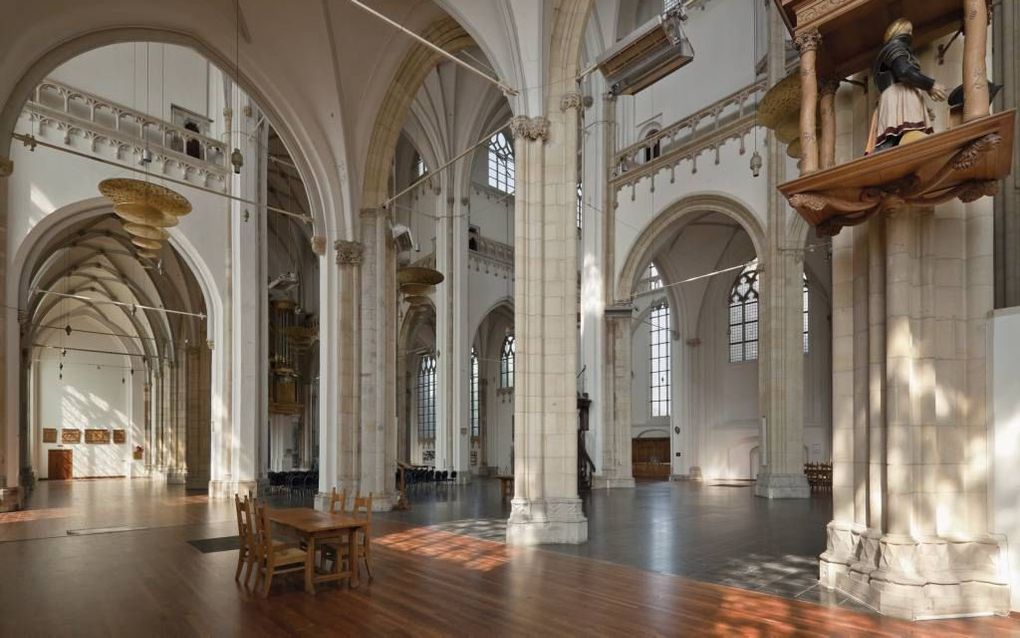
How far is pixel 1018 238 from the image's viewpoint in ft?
23.6

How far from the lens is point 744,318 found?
24.7 meters

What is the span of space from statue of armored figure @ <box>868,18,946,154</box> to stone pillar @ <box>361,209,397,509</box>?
34.3 ft

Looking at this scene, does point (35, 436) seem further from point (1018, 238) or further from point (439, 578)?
point (1018, 238)

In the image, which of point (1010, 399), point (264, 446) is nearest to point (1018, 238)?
point (1010, 399)

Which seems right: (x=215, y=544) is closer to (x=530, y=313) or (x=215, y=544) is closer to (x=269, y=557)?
(x=269, y=557)

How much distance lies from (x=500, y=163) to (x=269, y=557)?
23.8m

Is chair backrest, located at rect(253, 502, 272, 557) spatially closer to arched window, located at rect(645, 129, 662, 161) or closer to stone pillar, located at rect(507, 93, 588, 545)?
stone pillar, located at rect(507, 93, 588, 545)

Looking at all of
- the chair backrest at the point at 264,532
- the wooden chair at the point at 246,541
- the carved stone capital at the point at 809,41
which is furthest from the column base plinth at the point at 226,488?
the carved stone capital at the point at 809,41

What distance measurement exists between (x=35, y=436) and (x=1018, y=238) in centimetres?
3820

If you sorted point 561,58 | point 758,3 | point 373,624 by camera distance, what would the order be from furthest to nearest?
point 758,3
point 561,58
point 373,624

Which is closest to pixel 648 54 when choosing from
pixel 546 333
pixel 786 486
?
pixel 546 333

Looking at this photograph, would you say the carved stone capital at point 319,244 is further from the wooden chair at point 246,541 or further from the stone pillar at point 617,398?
the stone pillar at point 617,398

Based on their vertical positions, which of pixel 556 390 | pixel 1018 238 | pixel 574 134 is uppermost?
pixel 574 134

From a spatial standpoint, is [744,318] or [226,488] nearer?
[226,488]
